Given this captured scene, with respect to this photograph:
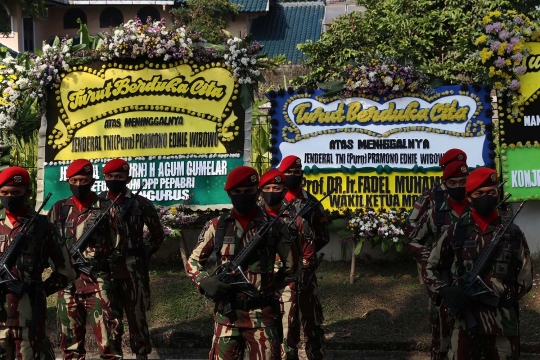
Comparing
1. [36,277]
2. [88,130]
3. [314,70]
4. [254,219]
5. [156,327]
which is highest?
[314,70]

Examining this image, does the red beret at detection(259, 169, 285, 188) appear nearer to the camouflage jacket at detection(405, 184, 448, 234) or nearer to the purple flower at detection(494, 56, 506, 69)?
the camouflage jacket at detection(405, 184, 448, 234)

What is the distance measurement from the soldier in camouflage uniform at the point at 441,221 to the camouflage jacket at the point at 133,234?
2526mm

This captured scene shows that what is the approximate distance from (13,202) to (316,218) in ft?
10.4

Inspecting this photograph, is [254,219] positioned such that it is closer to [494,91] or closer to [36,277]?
[36,277]

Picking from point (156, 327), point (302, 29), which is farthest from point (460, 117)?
point (302, 29)

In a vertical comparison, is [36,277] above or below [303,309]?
above

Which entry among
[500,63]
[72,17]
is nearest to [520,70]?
[500,63]

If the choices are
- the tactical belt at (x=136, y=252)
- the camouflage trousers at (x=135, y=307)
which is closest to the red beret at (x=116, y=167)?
the tactical belt at (x=136, y=252)

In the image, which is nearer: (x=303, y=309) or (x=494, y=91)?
(x=303, y=309)

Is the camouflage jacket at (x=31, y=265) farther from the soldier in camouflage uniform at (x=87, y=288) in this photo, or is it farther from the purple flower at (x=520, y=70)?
the purple flower at (x=520, y=70)

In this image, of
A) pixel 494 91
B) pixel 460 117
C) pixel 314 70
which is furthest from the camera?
pixel 314 70

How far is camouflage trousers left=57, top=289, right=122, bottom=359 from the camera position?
24.3 ft

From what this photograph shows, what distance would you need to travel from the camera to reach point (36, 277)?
5.91 meters

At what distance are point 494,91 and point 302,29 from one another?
2078cm
